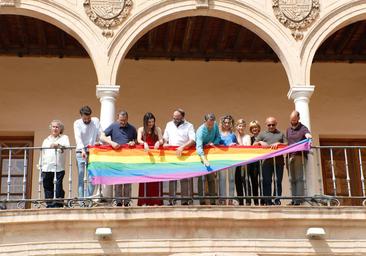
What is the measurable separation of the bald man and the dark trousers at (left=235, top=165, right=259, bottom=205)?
1.75 feet

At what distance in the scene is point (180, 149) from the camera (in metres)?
11.9

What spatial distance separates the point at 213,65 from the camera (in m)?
16.0

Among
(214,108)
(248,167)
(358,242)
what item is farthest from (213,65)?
(358,242)

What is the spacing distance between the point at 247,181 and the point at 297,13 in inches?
124

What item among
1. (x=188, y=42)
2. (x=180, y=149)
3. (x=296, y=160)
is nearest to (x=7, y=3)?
(x=188, y=42)

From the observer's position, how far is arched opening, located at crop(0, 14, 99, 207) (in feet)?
49.5

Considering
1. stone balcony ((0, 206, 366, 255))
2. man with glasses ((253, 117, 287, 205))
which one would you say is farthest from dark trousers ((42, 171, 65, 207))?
man with glasses ((253, 117, 287, 205))

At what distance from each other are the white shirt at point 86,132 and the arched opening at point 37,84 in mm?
2884

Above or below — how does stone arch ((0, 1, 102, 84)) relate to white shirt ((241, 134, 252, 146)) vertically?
above

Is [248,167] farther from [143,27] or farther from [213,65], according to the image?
[213,65]

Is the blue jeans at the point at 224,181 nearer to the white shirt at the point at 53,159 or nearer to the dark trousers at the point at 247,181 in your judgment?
the dark trousers at the point at 247,181

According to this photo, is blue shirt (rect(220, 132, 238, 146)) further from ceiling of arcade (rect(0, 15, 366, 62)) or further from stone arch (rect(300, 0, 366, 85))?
ceiling of arcade (rect(0, 15, 366, 62))

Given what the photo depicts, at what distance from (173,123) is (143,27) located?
77.8 inches

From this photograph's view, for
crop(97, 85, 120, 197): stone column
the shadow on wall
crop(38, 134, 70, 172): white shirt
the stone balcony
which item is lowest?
the shadow on wall
